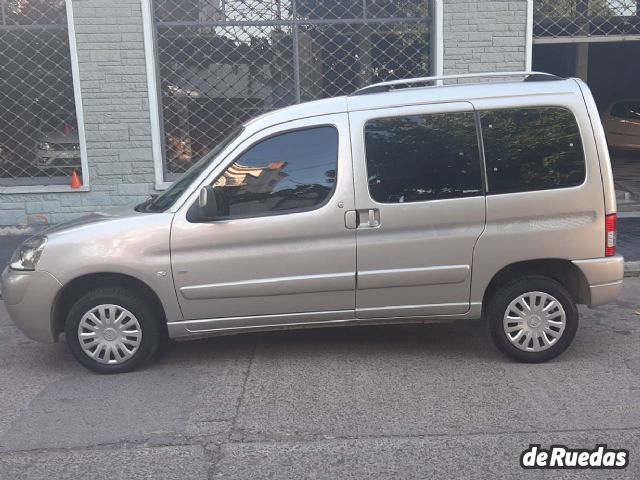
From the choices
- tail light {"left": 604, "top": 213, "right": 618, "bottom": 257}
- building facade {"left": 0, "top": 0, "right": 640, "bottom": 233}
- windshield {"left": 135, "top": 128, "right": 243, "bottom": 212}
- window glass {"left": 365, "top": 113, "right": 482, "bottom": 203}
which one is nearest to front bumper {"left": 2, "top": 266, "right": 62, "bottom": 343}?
windshield {"left": 135, "top": 128, "right": 243, "bottom": 212}

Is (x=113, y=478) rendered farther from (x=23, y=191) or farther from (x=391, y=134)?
(x=23, y=191)

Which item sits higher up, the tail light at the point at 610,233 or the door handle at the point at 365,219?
the door handle at the point at 365,219

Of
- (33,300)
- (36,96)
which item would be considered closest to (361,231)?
(33,300)

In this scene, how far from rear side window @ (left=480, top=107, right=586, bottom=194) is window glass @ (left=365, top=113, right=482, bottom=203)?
0.13 m

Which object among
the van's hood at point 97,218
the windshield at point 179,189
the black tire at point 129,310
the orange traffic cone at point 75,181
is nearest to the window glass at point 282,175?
the windshield at point 179,189

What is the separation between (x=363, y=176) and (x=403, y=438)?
1.85m

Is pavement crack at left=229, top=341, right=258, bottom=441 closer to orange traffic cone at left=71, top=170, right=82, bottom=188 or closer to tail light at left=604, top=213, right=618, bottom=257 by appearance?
tail light at left=604, top=213, right=618, bottom=257

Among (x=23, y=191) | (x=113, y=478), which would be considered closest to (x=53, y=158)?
(x=23, y=191)

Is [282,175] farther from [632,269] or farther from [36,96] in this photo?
[36,96]

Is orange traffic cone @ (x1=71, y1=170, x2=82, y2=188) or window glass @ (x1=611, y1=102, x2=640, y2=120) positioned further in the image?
window glass @ (x1=611, y1=102, x2=640, y2=120)

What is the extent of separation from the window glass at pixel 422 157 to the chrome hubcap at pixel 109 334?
2.04 m

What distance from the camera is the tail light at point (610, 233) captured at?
470 cm

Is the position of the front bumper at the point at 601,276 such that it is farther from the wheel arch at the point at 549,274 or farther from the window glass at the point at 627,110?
the window glass at the point at 627,110

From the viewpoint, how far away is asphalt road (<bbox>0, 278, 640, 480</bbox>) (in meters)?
3.49
